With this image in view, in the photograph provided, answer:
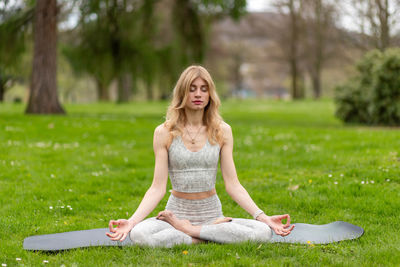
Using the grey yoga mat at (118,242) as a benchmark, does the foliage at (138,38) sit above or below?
above

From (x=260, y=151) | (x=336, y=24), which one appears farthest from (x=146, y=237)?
(x=336, y=24)

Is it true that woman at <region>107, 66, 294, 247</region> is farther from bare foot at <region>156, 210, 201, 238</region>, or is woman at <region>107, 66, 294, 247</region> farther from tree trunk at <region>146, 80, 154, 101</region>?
tree trunk at <region>146, 80, 154, 101</region>

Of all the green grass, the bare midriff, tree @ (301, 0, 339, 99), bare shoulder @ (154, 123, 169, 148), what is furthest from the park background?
tree @ (301, 0, 339, 99)

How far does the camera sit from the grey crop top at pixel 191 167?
14.5 ft

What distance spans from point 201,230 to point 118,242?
0.82 m

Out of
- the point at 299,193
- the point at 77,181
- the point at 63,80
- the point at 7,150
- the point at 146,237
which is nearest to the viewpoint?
the point at 146,237

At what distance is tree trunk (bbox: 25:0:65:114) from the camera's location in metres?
15.7

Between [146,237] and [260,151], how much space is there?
5989mm

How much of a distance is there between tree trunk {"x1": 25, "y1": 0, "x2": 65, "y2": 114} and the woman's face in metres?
12.8

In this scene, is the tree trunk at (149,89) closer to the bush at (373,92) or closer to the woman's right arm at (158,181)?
the bush at (373,92)

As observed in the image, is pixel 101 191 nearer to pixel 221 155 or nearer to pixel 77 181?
pixel 77 181

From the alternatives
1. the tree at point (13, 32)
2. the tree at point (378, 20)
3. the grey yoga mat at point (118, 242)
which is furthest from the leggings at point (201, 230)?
the tree at point (378, 20)

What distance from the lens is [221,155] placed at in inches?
182

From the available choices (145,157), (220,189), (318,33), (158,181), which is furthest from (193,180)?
(318,33)
